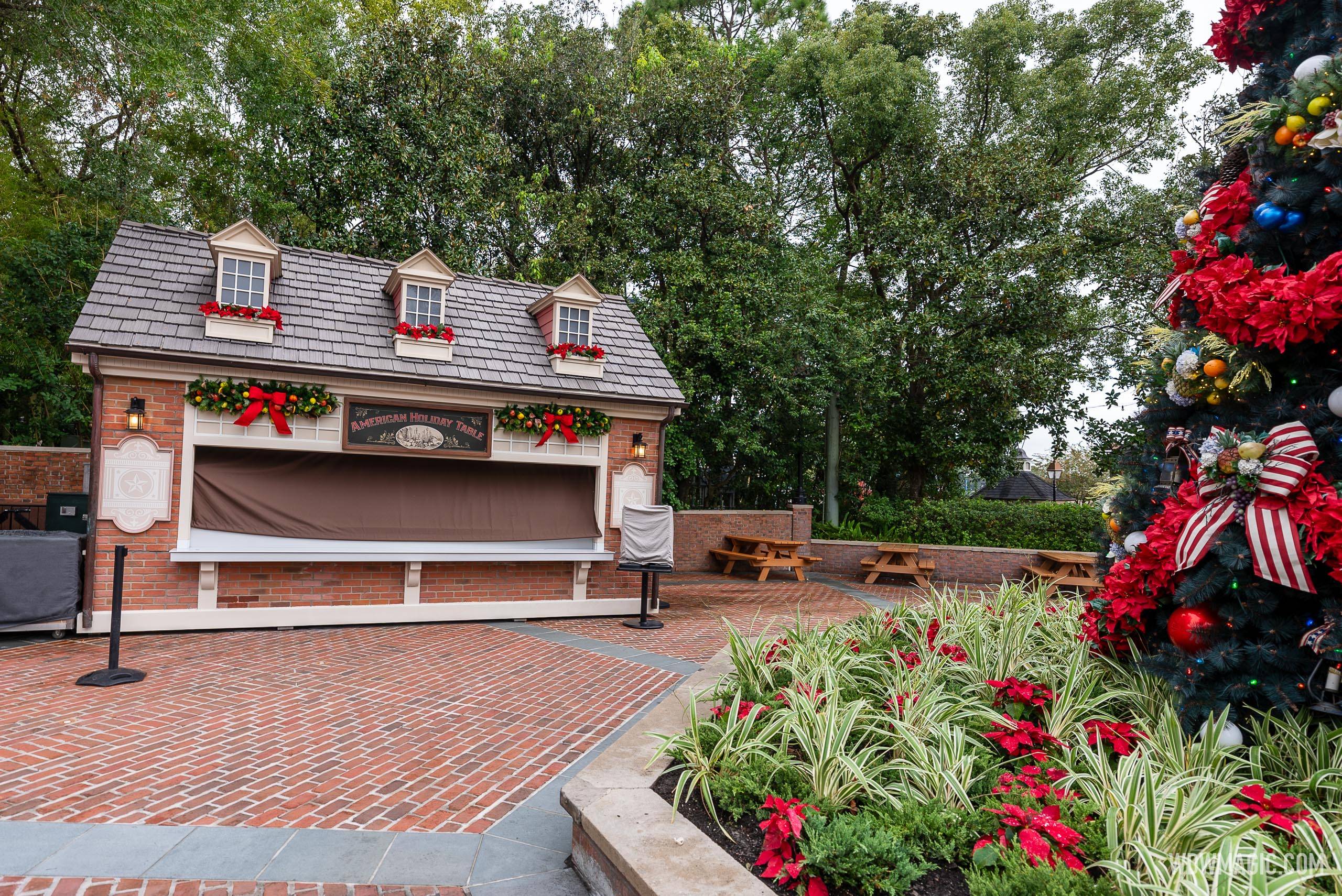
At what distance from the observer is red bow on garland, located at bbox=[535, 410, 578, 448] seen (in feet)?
32.9

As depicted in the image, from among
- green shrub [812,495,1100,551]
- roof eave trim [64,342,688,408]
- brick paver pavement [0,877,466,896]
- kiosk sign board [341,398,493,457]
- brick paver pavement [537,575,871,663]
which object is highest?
roof eave trim [64,342,688,408]

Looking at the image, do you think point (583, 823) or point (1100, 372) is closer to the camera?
point (583, 823)

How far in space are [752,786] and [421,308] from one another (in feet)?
27.8

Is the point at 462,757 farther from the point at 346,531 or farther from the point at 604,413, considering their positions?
the point at 604,413

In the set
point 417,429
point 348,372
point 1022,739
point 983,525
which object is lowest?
point 1022,739

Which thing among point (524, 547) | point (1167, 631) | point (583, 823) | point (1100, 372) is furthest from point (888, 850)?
point (1100, 372)

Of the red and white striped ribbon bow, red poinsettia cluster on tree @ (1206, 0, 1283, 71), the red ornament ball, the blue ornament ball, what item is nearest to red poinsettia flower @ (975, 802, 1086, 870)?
the red ornament ball

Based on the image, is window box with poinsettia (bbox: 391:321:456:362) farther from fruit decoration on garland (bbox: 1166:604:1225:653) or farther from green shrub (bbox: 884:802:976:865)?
fruit decoration on garland (bbox: 1166:604:1225:653)

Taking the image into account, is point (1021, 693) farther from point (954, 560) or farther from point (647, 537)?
point (954, 560)

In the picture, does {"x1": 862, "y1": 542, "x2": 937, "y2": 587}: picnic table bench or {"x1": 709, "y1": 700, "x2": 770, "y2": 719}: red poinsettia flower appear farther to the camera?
{"x1": 862, "y1": 542, "x2": 937, "y2": 587}: picnic table bench

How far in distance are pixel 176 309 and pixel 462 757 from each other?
7134mm

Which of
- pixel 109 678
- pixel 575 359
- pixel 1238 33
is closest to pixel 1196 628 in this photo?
pixel 1238 33

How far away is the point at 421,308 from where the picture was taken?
9.95 metres

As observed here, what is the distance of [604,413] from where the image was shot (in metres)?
10.5
